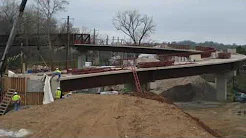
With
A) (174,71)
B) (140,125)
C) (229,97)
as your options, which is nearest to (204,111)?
(174,71)

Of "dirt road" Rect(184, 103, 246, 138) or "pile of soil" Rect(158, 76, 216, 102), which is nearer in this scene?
"dirt road" Rect(184, 103, 246, 138)

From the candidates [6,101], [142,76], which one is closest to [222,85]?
[142,76]

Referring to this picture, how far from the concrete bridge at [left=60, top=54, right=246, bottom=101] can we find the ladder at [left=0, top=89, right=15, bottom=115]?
404 centimetres

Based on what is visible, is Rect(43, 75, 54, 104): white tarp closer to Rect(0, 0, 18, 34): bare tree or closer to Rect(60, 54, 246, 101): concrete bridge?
Rect(60, 54, 246, 101): concrete bridge

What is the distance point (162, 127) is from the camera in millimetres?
16328

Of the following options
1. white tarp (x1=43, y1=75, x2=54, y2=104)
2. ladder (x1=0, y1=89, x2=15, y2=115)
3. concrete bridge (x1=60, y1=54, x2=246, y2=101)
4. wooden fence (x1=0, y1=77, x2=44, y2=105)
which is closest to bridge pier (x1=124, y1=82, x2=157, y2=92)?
concrete bridge (x1=60, y1=54, x2=246, y2=101)

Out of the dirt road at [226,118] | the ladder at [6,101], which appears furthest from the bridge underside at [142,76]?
the dirt road at [226,118]

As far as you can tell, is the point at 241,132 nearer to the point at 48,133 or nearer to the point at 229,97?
the point at 48,133

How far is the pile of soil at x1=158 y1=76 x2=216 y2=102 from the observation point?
4906cm

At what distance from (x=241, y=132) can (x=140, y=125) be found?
12782mm

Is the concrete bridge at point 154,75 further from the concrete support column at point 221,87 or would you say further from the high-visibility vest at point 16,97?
the high-visibility vest at point 16,97

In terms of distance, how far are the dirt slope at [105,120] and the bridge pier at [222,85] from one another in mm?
29272

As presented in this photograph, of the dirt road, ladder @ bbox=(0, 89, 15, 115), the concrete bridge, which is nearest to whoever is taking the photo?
the dirt road

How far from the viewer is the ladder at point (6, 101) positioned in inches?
1063
